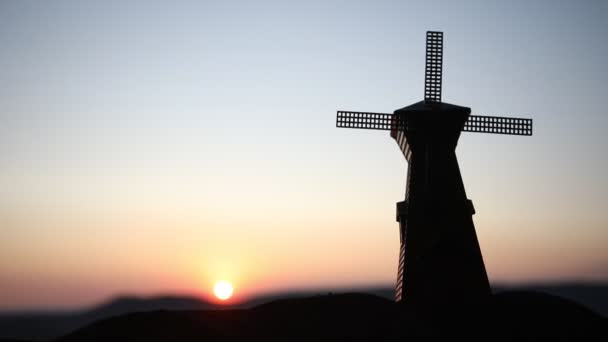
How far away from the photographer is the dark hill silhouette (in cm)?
2475

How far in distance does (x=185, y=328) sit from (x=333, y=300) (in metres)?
5.64

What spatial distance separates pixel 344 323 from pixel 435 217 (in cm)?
598

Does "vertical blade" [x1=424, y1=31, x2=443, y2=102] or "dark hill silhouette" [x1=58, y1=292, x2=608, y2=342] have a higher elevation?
"vertical blade" [x1=424, y1=31, x2=443, y2=102]

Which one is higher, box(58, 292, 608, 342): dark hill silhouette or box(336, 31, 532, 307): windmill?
box(336, 31, 532, 307): windmill

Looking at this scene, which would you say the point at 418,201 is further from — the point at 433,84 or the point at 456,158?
the point at 433,84

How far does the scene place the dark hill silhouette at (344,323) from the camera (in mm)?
24750

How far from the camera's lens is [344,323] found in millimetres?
25562

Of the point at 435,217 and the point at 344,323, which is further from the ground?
the point at 435,217

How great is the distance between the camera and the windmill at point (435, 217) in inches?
1099

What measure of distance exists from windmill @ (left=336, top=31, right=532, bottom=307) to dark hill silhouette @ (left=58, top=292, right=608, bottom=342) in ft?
3.35

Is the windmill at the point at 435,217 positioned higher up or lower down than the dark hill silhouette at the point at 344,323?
higher up

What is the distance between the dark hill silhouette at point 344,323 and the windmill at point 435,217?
1.02m

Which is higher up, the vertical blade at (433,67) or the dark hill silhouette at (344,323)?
the vertical blade at (433,67)

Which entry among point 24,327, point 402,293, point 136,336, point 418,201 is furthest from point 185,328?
point 24,327
